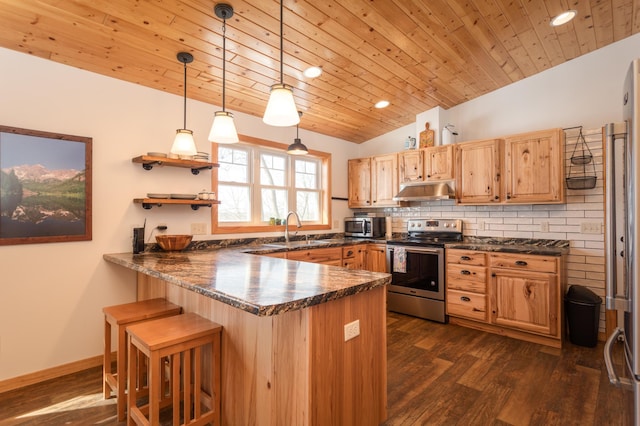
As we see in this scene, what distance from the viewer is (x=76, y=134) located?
8.46 ft

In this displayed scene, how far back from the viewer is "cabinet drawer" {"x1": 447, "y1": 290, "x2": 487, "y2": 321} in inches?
135

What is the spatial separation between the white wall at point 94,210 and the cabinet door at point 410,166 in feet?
8.76

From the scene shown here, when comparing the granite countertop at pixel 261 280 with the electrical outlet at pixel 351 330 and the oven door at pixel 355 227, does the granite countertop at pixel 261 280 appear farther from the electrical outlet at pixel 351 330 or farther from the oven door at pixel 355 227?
the oven door at pixel 355 227

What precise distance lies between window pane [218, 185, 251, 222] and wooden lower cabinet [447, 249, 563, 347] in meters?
2.45

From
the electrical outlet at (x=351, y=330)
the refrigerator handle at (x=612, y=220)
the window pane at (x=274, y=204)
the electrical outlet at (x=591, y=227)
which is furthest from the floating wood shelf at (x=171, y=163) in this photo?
the electrical outlet at (x=591, y=227)

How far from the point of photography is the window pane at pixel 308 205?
4.60 m

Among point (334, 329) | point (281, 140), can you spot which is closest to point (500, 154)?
point (281, 140)

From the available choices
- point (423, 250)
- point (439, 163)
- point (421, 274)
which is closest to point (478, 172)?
point (439, 163)

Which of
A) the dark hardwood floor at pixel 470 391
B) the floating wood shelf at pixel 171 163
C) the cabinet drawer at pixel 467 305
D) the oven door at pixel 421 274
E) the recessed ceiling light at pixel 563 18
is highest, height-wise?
the recessed ceiling light at pixel 563 18

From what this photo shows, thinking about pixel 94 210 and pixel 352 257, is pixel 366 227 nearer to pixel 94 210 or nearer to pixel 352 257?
pixel 352 257

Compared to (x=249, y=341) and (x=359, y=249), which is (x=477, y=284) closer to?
(x=359, y=249)

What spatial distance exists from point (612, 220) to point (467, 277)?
96.9 inches

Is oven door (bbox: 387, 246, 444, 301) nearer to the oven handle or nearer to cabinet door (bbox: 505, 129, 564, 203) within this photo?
the oven handle

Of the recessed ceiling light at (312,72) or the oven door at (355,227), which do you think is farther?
the oven door at (355,227)
